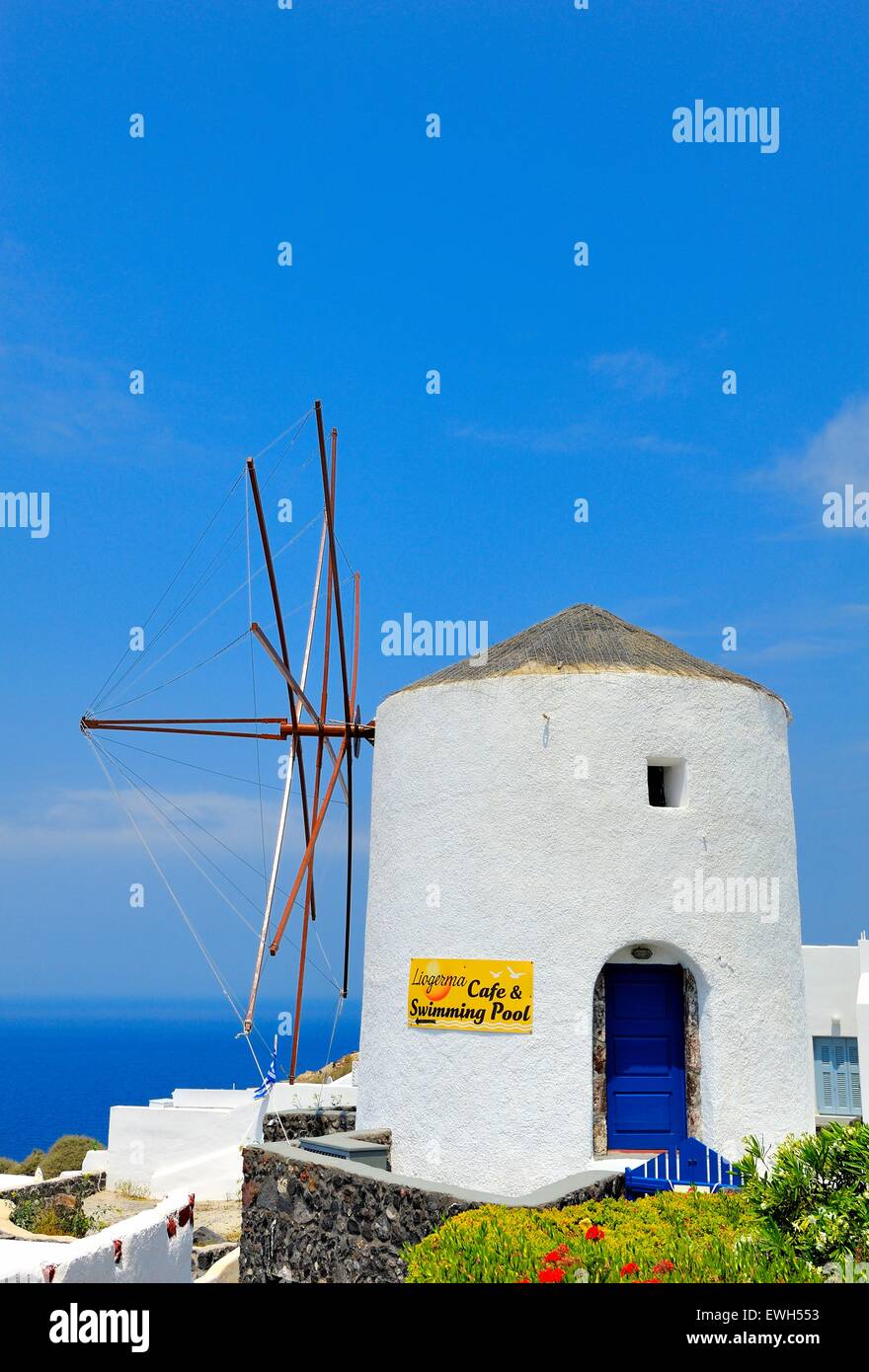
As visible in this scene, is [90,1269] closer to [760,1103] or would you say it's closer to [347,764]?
[760,1103]

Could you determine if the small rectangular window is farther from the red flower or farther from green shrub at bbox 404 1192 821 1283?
the red flower

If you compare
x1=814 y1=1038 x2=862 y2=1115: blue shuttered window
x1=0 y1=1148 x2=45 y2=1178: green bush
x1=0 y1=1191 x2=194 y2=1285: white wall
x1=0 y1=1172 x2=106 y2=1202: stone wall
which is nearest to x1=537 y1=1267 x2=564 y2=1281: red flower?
x1=0 y1=1191 x2=194 y2=1285: white wall

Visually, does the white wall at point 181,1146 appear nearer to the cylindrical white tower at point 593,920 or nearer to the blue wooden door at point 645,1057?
the cylindrical white tower at point 593,920

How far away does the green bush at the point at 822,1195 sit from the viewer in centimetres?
795

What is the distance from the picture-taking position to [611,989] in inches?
566

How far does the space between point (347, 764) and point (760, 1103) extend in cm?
994

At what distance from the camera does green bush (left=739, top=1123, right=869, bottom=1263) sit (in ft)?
26.1

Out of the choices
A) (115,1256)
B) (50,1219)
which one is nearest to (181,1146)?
(50,1219)

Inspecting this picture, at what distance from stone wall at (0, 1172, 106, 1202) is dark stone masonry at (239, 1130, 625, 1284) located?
735 centimetres

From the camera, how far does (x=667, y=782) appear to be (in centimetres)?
1507

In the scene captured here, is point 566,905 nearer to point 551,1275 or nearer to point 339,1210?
point 339,1210

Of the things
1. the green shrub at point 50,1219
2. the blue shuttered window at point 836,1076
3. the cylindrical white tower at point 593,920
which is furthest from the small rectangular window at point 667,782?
the blue shuttered window at point 836,1076

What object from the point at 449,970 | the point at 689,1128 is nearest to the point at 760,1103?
the point at 689,1128

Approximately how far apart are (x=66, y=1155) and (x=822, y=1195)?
27.3 m
